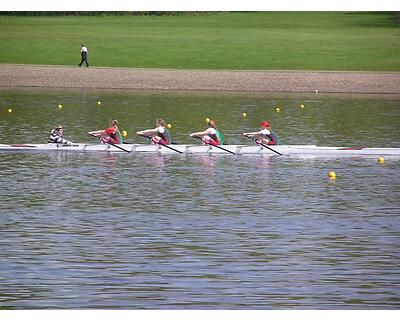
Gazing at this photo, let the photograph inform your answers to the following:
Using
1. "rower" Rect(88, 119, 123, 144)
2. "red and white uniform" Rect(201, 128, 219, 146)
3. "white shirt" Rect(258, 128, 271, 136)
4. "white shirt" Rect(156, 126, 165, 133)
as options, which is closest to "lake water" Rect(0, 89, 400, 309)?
"red and white uniform" Rect(201, 128, 219, 146)

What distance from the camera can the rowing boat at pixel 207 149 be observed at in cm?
4303

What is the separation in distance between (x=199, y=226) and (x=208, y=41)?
7029cm

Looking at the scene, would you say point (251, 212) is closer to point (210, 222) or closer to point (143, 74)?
point (210, 222)

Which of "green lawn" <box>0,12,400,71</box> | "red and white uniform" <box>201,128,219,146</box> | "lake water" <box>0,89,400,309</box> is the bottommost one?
"lake water" <box>0,89,400,309</box>

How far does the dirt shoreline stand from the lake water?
22.6 m

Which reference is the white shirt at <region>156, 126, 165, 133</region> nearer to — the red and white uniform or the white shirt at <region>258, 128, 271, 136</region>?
the red and white uniform

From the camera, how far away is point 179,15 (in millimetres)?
123875

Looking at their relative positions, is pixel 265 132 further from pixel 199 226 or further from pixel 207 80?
pixel 207 80

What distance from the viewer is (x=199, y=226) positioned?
2792 cm

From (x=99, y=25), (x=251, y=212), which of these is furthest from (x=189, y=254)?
(x=99, y=25)

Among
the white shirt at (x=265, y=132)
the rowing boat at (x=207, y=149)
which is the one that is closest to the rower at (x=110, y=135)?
the rowing boat at (x=207, y=149)

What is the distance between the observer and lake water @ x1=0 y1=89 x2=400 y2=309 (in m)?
20.1

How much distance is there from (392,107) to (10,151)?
29.8m

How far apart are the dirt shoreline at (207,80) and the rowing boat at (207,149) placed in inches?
1285
